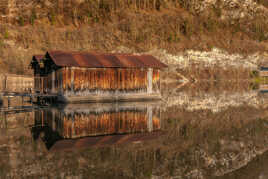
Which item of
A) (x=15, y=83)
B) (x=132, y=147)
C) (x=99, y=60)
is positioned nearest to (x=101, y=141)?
(x=132, y=147)

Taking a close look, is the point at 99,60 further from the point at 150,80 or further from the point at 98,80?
the point at 150,80

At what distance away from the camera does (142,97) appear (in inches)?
1169

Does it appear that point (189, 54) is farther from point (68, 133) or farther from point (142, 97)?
point (68, 133)

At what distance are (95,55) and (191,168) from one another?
2210cm

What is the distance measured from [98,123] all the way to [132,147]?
5367 millimetres

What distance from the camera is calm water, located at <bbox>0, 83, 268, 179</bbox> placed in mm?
8930

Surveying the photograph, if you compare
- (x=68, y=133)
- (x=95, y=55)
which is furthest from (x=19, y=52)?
(x=68, y=133)

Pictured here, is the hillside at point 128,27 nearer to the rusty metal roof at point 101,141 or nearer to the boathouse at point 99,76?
the boathouse at point 99,76

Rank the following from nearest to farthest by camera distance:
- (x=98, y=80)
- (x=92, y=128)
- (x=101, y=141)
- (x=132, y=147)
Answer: (x=132, y=147) < (x=101, y=141) < (x=92, y=128) < (x=98, y=80)

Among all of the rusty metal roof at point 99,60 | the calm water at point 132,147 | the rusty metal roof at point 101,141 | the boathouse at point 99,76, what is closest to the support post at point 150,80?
the boathouse at point 99,76

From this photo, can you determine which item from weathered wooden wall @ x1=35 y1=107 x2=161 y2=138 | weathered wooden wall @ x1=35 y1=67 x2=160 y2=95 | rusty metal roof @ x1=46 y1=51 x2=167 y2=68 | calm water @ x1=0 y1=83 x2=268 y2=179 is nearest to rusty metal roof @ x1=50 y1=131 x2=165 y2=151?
calm water @ x1=0 y1=83 x2=268 y2=179

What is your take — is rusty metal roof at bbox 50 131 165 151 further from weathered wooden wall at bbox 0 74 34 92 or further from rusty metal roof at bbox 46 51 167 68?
weathered wooden wall at bbox 0 74 34 92

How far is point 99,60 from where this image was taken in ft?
94.7

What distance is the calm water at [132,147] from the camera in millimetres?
8930
